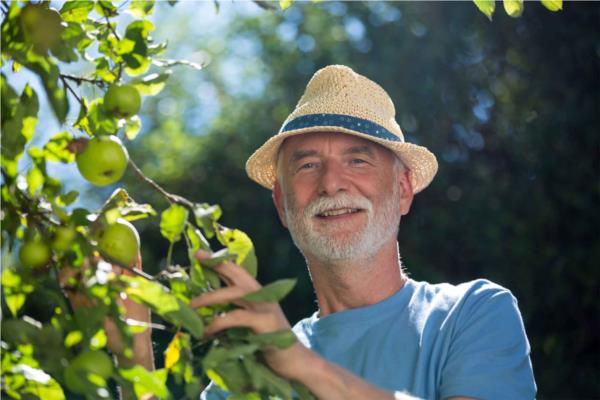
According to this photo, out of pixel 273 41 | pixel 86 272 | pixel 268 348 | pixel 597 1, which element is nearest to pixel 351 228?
pixel 268 348

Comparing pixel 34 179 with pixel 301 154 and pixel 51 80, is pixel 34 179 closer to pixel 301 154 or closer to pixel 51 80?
pixel 51 80

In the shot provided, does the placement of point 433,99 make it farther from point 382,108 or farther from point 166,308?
point 166,308

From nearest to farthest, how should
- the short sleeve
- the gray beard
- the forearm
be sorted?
the forearm
the short sleeve
the gray beard

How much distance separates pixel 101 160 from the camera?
1.26 metres

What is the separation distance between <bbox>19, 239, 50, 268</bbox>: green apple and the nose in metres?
1.09

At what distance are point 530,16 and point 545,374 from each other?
2212mm

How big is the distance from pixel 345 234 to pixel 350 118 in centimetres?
27

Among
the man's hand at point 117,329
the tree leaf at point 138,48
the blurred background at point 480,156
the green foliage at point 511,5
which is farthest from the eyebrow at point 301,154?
the blurred background at point 480,156

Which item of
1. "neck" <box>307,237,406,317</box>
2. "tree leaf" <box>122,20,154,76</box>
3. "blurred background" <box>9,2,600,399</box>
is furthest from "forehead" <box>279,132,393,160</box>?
"blurred background" <box>9,2,600,399</box>

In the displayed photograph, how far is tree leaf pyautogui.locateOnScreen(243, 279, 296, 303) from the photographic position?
120 centimetres

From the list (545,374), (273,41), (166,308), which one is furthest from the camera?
(273,41)

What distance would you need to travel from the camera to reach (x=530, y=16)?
6312 millimetres

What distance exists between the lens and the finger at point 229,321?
1.22 m

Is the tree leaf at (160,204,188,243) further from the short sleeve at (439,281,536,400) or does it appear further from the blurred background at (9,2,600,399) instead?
the blurred background at (9,2,600,399)
